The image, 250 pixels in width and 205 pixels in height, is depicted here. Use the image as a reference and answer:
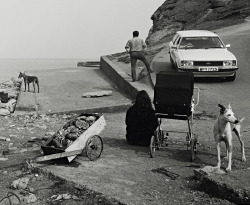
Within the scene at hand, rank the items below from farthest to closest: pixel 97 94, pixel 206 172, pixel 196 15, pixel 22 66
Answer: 1. pixel 22 66
2. pixel 196 15
3. pixel 97 94
4. pixel 206 172

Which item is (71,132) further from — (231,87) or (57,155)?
(231,87)

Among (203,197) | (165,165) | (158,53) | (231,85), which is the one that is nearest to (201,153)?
(165,165)

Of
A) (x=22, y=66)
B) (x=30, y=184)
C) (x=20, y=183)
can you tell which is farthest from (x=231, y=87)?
(x=22, y=66)

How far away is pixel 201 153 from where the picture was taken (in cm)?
963

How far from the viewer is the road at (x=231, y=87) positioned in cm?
1401

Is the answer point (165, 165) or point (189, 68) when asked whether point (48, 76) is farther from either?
point (165, 165)

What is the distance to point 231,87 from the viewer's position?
651 inches

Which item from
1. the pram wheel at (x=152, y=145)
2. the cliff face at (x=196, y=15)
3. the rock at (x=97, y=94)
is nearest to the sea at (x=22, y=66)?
the cliff face at (x=196, y=15)

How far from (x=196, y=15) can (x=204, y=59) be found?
1971 cm

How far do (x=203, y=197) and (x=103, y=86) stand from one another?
13.9m

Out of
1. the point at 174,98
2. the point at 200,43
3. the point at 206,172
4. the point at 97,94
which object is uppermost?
the point at 200,43

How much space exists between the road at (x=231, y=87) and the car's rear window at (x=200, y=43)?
1.39 m

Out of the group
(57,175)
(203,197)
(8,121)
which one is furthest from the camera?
(8,121)

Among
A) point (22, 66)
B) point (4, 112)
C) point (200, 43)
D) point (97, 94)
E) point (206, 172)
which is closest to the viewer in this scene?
point (206, 172)
